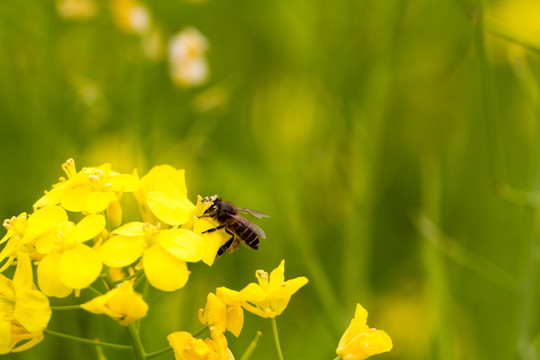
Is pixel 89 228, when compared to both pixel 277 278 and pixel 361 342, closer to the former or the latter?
pixel 277 278

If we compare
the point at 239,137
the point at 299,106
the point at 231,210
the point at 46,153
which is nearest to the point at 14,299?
the point at 231,210

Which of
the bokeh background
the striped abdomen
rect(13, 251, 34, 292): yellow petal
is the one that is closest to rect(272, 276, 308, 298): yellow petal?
the striped abdomen

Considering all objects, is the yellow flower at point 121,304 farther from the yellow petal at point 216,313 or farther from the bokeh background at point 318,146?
the bokeh background at point 318,146

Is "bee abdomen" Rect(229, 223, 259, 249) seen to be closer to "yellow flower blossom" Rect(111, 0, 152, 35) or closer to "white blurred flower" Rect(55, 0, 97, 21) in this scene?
"yellow flower blossom" Rect(111, 0, 152, 35)

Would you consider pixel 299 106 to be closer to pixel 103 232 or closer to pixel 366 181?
pixel 366 181

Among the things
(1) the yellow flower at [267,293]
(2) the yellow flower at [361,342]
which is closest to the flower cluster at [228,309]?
(1) the yellow flower at [267,293]

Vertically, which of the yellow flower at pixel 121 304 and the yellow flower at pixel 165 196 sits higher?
the yellow flower at pixel 165 196
